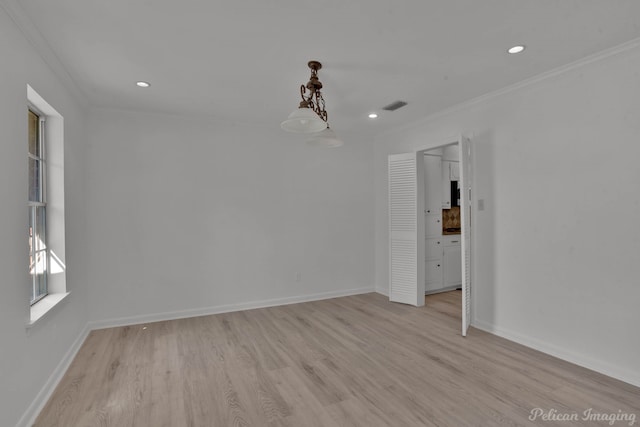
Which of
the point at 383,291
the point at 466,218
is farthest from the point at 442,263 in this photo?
the point at 466,218

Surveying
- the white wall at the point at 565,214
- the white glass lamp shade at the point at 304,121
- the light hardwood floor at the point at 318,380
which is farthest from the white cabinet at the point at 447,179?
the white glass lamp shade at the point at 304,121

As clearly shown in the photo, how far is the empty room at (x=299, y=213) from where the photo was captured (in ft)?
7.11

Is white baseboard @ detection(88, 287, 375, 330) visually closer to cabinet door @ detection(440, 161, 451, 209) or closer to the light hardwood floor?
the light hardwood floor

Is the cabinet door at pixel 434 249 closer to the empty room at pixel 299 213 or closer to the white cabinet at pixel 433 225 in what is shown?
the white cabinet at pixel 433 225

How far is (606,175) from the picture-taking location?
8.86 ft

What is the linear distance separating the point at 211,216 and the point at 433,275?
3.61m

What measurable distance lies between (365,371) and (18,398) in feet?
7.89

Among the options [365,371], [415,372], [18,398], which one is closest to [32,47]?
[18,398]

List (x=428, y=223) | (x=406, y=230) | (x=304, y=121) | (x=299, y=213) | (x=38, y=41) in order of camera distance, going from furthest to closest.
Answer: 1. (x=428, y=223)
2. (x=299, y=213)
3. (x=406, y=230)
4. (x=304, y=121)
5. (x=38, y=41)

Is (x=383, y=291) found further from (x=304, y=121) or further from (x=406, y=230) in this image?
(x=304, y=121)

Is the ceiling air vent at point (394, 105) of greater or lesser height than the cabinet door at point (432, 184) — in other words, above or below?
above

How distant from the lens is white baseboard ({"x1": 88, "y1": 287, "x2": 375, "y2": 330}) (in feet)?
13.0

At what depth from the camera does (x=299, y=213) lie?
4996 millimetres

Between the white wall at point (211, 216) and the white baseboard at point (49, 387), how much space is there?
2.54 feet
